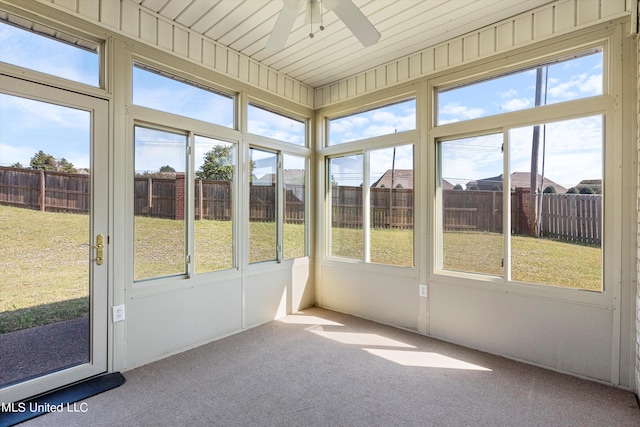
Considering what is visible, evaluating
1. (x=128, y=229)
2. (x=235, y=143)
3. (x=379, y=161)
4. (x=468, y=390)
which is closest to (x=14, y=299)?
(x=128, y=229)

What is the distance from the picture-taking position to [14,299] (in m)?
2.05

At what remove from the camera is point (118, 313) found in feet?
8.09

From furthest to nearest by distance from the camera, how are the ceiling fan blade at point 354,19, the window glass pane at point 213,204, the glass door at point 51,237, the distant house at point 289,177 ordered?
the distant house at point 289,177 → the window glass pane at point 213,204 → the glass door at point 51,237 → the ceiling fan blade at point 354,19

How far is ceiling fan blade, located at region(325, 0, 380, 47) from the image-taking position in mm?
1808

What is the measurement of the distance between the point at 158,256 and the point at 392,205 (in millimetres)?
2410

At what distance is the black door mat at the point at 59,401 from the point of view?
191 centimetres

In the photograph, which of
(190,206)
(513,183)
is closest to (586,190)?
(513,183)

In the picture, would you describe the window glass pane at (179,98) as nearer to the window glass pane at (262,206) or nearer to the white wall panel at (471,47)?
the window glass pane at (262,206)

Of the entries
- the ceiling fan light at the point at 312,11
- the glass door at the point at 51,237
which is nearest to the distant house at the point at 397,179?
the ceiling fan light at the point at 312,11

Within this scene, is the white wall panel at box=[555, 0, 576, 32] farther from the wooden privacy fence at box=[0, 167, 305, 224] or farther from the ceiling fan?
the wooden privacy fence at box=[0, 167, 305, 224]

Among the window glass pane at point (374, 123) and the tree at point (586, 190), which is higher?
the window glass pane at point (374, 123)

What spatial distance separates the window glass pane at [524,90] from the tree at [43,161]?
327cm

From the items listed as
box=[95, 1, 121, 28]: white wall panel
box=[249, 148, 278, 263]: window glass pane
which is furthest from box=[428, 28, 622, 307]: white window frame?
box=[95, 1, 121, 28]: white wall panel

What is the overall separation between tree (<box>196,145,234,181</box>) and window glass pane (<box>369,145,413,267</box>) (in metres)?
1.62
